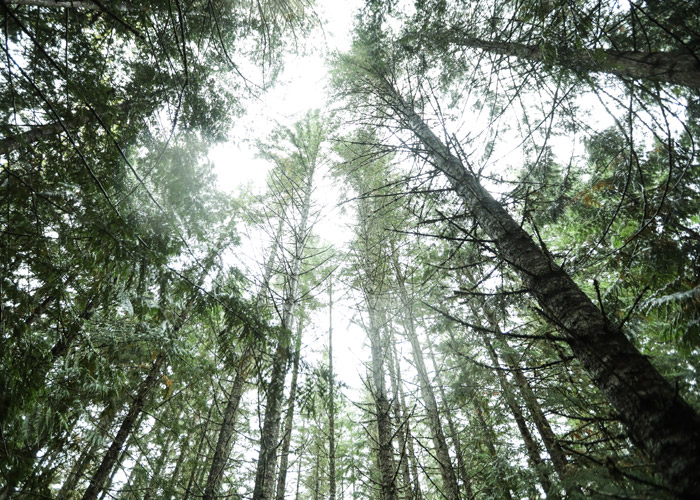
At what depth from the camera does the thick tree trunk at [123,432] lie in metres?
5.11

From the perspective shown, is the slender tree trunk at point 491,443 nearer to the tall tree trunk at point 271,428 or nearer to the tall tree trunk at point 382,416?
the tall tree trunk at point 382,416

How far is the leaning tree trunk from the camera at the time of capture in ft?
3.26

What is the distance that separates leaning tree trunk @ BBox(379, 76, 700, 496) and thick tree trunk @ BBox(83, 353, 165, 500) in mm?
6558

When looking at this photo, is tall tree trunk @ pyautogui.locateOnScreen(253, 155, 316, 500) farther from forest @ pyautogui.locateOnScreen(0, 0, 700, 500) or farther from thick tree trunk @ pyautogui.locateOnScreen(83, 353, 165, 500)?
thick tree trunk @ pyautogui.locateOnScreen(83, 353, 165, 500)

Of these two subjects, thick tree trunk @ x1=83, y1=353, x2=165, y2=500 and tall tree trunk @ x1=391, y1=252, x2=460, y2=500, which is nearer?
tall tree trunk @ x1=391, y1=252, x2=460, y2=500

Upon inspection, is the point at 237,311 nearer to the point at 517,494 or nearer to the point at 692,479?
the point at 692,479

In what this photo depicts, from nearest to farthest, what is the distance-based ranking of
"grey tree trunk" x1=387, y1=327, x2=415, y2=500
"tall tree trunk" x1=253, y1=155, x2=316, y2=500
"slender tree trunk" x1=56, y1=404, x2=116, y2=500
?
1. "tall tree trunk" x1=253, y1=155, x2=316, y2=500
2. "grey tree trunk" x1=387, y1=327, x2=415, y2=500
3. "slender tree trunk" x1=56, y1=404, x2=116, y2=500

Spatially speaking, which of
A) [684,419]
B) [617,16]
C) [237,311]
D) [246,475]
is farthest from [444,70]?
[246,475]

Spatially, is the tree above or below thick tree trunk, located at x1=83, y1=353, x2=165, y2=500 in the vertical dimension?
below

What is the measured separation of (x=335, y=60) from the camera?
7133 millimetres

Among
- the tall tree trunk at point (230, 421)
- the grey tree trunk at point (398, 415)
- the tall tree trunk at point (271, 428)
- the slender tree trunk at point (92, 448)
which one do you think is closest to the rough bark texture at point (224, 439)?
the tall tree trunk at point (230, 421)

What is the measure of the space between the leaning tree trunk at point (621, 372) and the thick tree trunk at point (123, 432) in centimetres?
656

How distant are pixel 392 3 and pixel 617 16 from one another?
3.13m

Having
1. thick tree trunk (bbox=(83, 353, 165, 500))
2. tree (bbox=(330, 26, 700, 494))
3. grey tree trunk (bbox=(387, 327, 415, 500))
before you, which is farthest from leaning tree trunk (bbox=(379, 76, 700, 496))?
thick tree trunk (bbox=(83, 353, 165, 500))
